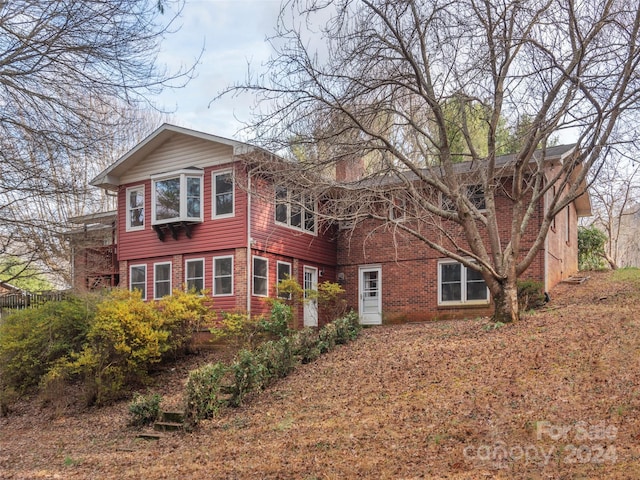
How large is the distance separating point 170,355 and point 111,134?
8371 mm

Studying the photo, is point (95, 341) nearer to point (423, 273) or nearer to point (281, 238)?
point (281, 238)

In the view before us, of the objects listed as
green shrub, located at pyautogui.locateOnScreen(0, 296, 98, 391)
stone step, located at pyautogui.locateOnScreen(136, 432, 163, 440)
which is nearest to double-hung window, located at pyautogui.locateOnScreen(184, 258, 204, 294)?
green shrub, located at pyautogui.locateOnScreen(0, 296, 98, 391)

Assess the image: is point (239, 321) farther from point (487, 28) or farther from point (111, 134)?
point (487, 28)

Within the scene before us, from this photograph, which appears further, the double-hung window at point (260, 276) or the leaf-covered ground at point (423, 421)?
the double-hung window at point (260, 276)

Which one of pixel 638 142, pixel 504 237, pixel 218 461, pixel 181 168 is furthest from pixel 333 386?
pixel 181 168

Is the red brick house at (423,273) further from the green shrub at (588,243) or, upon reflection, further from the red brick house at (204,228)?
the green shrub at (588,243)

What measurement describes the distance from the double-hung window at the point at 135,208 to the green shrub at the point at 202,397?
975 cm

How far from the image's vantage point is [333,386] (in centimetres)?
1006

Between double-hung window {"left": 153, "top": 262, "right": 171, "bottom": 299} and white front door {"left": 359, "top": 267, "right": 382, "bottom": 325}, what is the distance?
639cm

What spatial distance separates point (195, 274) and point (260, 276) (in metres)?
2.12

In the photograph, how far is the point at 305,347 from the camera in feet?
41.1

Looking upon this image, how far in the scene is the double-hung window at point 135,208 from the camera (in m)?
18.8

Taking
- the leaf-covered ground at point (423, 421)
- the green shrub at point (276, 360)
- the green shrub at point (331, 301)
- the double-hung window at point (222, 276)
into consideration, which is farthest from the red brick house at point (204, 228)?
the leaf-covered ground at point (423, 421)

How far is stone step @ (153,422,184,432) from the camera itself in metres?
9.63
